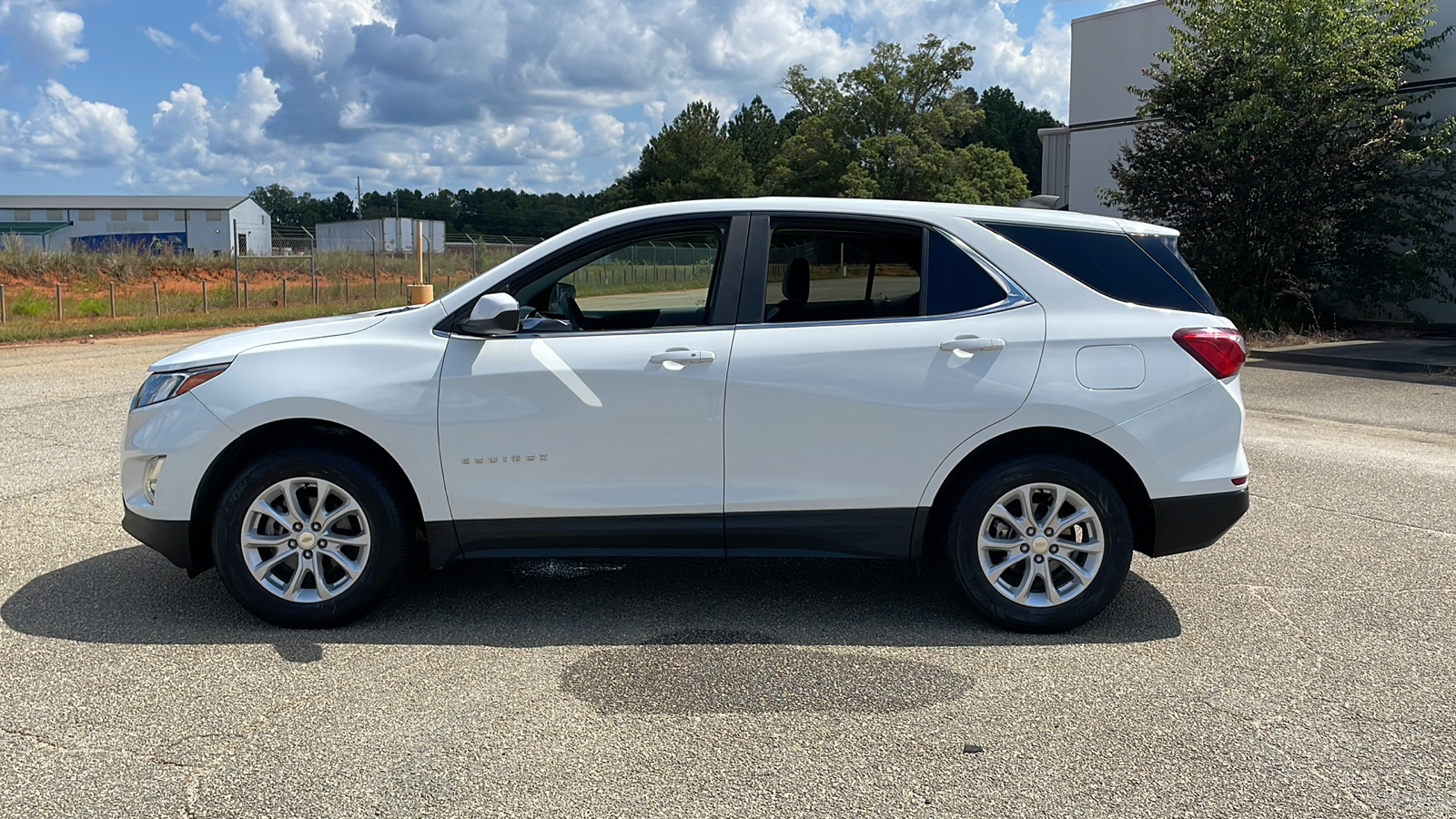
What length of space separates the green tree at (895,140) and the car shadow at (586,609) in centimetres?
5684

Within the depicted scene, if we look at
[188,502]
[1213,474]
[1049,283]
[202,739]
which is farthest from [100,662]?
[1213,474]

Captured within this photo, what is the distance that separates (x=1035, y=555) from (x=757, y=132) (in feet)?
366

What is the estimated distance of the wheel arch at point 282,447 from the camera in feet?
15.0

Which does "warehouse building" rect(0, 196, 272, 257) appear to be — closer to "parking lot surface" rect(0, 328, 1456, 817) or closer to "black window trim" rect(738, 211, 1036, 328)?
"parking lot surface" rect(0, 328, 1456, 817)

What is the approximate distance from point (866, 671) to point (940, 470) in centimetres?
86

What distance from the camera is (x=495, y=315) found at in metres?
4.39

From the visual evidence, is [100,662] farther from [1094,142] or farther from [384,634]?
[1094,142]

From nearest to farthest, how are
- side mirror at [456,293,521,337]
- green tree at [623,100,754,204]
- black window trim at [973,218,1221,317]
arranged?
1. side mirror at [456,293,521,337]
2. black window trim at [973,218,1221,317]
3. green tree at [623,100,754,204]

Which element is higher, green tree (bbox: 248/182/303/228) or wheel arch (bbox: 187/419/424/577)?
green tree (bbox: 248/182/303/228)

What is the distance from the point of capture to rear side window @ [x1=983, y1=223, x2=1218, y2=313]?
4629mm

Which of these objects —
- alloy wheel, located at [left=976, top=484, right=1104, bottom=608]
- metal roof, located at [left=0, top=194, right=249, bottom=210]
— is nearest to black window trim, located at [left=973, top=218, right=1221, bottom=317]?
alloy wheel, located at [left=976, top=484, right=1104, bottom=608]

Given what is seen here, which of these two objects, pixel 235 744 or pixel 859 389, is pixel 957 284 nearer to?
pixel 859 389

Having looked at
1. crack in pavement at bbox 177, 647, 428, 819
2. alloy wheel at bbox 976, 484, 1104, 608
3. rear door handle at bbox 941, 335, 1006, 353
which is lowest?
crack in pavement at bbox 177, 647, 428, 819

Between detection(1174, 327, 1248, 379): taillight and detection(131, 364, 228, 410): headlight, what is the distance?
3892 millimetres
